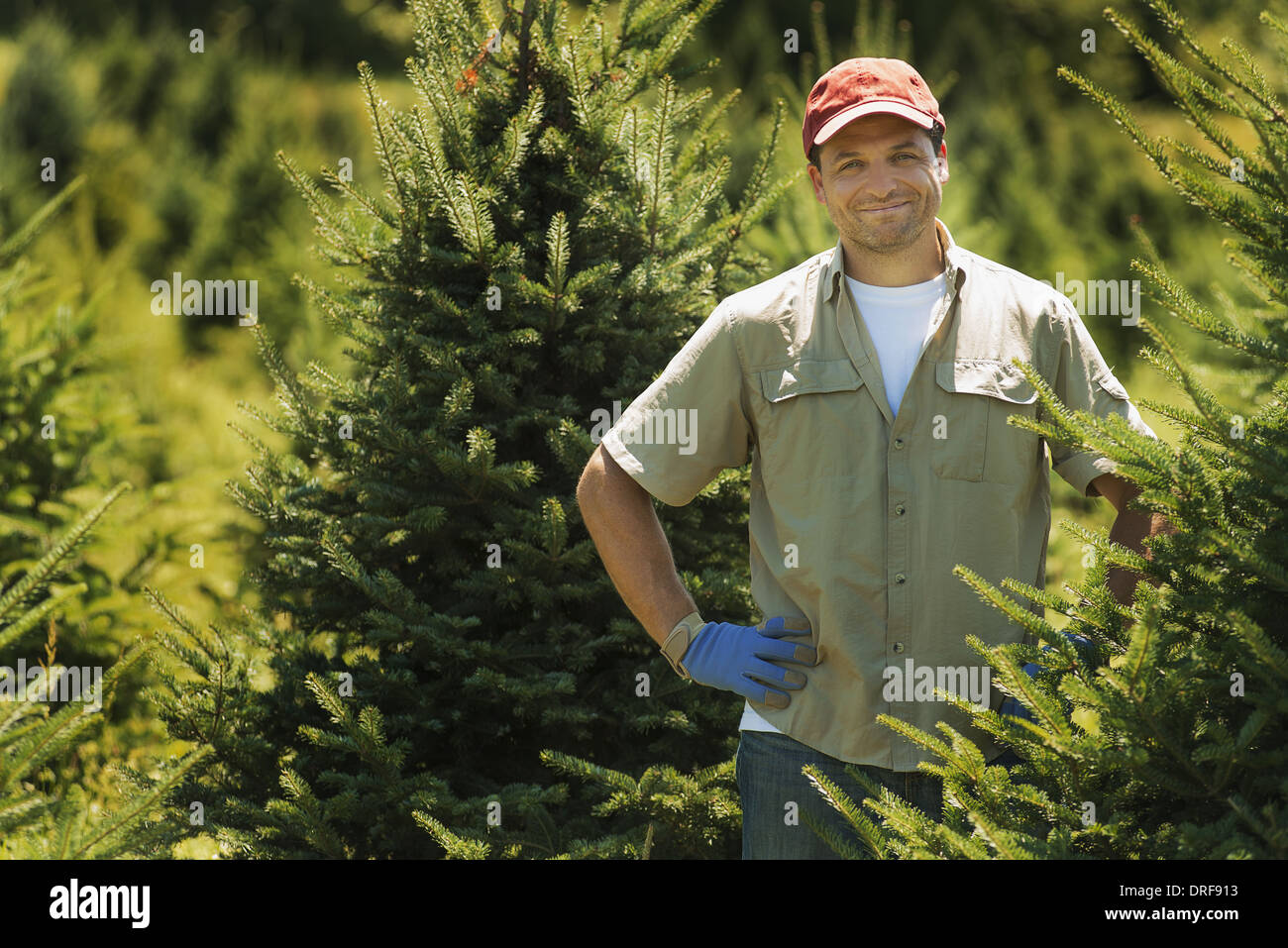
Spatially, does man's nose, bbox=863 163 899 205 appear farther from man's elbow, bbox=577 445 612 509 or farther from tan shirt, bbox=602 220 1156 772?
man's elbow, bbox=577 445 612 509

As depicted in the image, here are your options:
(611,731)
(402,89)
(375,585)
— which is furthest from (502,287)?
(402,89)

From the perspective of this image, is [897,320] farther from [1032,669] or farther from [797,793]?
[797,793]

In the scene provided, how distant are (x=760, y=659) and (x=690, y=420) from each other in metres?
0.58

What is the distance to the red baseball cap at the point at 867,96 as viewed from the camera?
9.13 ft

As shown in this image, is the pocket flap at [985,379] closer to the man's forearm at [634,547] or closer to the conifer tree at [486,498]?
the man's forearm at [634,547]

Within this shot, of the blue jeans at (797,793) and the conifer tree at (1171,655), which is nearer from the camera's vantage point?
the conifer tree at (1171,655)

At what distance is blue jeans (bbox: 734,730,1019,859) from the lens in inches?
107

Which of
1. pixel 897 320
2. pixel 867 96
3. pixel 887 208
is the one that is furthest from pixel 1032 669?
pixel 867 96

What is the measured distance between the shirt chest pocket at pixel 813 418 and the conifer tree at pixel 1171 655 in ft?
1.31

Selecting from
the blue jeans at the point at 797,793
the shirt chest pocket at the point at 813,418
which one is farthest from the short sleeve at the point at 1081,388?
the blue jeans at the point at 797,793

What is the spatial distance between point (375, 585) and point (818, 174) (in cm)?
170

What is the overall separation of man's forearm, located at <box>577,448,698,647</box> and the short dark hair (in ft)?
2.84
